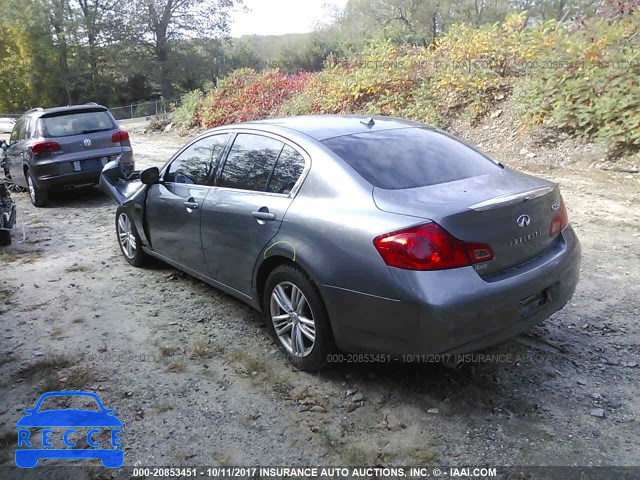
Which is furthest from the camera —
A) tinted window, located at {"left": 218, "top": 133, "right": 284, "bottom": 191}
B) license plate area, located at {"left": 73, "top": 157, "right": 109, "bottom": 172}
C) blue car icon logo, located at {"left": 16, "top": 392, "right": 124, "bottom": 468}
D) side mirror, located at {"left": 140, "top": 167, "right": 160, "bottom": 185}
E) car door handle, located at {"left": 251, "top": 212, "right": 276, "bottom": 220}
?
license plate area, located at {"left": 73, "top": 157, "right": 109, "bottom": 172}

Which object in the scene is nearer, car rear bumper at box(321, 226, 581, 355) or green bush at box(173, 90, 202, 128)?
car rear bumper at box(321, 226, 581, 355)

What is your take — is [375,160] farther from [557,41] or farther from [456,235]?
[557,41]

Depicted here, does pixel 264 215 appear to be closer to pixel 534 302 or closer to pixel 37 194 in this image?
pixel 534 302

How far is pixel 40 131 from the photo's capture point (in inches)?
361

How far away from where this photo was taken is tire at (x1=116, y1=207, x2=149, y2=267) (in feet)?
18.2

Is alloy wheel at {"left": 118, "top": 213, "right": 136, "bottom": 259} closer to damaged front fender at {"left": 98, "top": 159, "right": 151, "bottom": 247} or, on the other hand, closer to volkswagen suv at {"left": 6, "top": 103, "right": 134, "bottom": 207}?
damaged front fender at {"left": 98, "top": 159, "right": 151, "bottom": 247}

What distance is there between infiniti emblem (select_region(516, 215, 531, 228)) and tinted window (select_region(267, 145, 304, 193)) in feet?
4.55

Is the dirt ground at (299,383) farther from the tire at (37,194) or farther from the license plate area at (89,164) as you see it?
the tire at (37,194)

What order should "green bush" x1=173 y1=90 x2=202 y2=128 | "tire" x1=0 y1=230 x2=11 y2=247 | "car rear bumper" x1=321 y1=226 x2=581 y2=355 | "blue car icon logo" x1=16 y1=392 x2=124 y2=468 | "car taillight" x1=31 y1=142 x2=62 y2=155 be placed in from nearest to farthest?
"car rear bumper" x1=321 y1=226 x2=581 y2=355, "blue car icon logo" x1=16 y1=392 x2=124 y2=468, "tire" x1=0 y1=230 x2=11 y2=247, "car taillight" x1=31 y1=142 x2=62 y2=155, "green bush" x1=173 y1=90 x2=202 y2=128

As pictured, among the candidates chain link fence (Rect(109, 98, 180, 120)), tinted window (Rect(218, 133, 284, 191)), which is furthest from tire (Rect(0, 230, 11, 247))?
chain link fence (Rect(109, 98, 180, 120))

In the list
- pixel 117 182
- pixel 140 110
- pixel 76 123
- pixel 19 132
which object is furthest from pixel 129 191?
pixel 140 110

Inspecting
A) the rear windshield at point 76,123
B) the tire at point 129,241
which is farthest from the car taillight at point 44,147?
the tire at point 129,241

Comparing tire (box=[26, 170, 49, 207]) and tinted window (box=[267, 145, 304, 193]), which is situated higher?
tinted window (box=[267, 145, 304, 193])

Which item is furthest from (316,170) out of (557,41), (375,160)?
(557,41)
